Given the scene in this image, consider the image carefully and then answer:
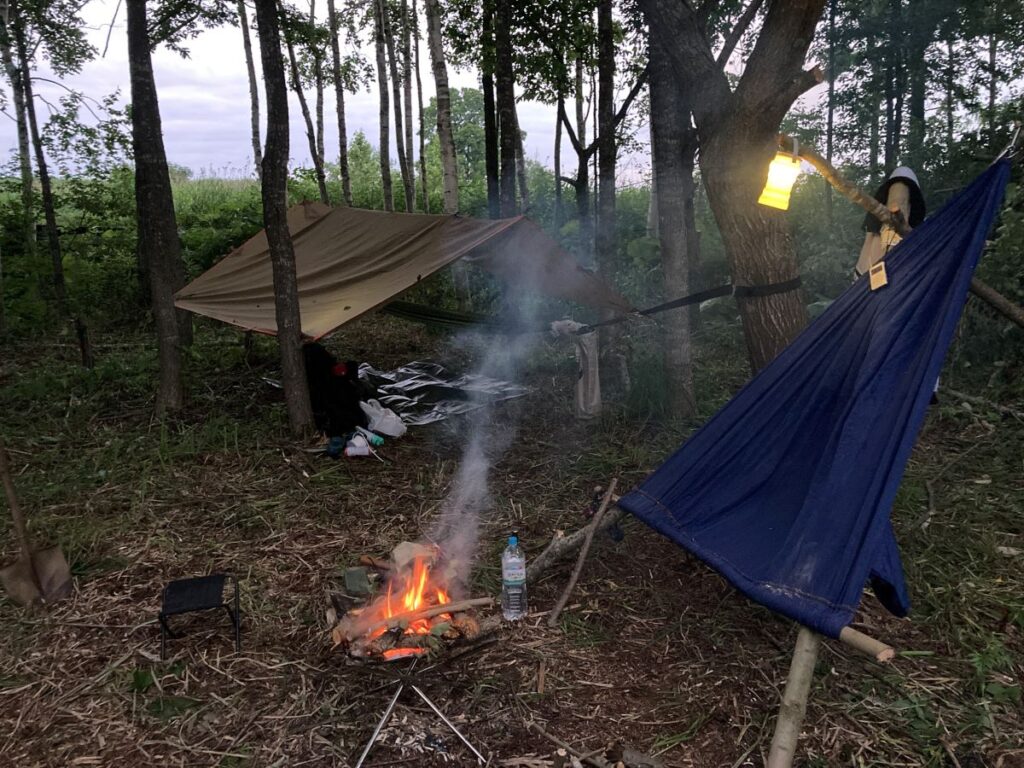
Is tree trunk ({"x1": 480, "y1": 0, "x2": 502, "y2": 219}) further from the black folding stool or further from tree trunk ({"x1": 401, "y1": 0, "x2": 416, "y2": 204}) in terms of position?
the black folding stool

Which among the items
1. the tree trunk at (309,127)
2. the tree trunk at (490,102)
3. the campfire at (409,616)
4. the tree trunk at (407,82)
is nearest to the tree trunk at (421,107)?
the tree trunk at (407,82)

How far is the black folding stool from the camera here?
2.16m

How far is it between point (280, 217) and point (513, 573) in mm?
2629

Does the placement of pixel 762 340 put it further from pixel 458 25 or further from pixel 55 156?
pixel 55 156

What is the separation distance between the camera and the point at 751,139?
271 centimetres

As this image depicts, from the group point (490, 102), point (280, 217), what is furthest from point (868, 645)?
point (490, 102)

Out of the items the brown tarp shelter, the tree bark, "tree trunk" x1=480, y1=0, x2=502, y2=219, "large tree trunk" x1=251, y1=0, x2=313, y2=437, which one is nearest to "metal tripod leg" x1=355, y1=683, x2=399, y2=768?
"large tree trunk" x1=251, y1=0, x2=313, y2=437

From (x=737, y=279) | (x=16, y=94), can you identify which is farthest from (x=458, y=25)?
(x=737, y=279)

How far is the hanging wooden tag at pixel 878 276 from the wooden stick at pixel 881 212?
0.68 feet

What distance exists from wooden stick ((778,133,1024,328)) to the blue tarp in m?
0.19

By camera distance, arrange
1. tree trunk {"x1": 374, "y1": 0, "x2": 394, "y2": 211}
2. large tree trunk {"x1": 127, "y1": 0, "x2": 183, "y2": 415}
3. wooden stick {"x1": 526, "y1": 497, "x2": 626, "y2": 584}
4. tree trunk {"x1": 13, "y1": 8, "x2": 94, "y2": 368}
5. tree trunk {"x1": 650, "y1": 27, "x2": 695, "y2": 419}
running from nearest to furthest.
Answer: wooden stick {"x1": 526, "y1": 497, "x2": 626, "y2": 584} → tree trunk {"x1": 650, "y1": 27, "x2": 695, "y2": 419} → large tree trunk {"x1": 127, "y1": 0, "x2": 183, "y2": 415} → tree trunk {"x1": 13, "y1": 8, "x2": 94, "y2": 368} → tree trunk {"x1": 374, "y1": 0, "x2": 394, "y2": 211}

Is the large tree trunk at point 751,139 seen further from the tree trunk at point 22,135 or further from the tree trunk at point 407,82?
the tree trunk at point 407,82

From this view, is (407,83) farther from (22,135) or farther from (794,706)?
(794,706)

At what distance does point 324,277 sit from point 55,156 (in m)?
4.48
